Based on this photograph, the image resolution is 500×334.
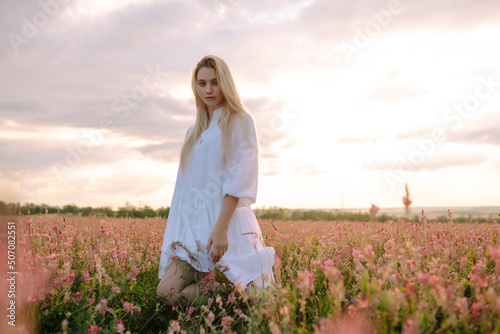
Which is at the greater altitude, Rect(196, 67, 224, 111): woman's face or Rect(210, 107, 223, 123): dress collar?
Rect(196, 67, 224, 111): woman's face

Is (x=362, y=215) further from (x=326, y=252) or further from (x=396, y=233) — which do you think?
(x=326, y=252)

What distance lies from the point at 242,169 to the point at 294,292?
1184 millimetres

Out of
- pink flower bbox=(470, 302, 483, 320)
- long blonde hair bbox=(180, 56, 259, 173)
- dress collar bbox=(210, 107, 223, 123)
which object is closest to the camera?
pink flower bbox=(470, 302, 483, 320)

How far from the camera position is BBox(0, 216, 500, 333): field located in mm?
1947

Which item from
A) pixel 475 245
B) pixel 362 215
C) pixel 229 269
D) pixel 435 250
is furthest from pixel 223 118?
pixel 362 215

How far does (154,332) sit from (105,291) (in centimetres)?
50

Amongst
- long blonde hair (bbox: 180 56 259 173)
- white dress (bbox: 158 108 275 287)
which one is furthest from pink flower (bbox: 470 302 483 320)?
long blonde hair (bbox: 180 56 259 173)

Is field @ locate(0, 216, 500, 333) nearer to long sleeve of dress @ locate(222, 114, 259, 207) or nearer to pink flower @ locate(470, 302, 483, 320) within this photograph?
pink flower @ locate(470, 302, 483, 320)

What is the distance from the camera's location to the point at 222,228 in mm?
3141

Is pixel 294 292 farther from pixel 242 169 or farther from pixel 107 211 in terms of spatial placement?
pixel 107 211

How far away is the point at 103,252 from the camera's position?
3779mm

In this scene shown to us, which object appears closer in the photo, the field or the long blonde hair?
the field

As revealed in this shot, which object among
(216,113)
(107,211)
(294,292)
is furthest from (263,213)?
(294,292)

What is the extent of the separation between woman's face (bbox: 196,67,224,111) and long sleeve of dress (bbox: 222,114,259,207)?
346 millimetres
